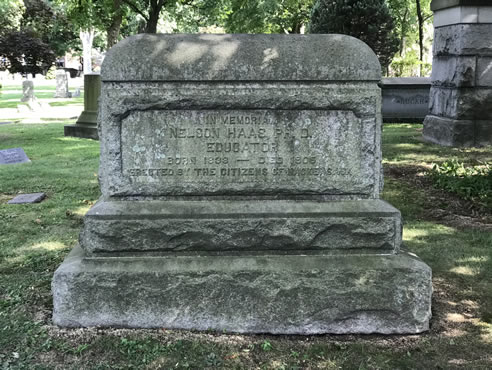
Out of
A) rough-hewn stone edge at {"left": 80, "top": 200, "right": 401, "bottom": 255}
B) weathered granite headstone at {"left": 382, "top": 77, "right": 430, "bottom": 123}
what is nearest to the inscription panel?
rough-hewn stone edge at {"left": 80, "top": 200, "right": 401, "bottom": 255}

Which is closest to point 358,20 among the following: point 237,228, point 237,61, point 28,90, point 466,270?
point 28,90

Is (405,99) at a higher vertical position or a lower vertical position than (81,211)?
higher

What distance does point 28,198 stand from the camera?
22.1 feet

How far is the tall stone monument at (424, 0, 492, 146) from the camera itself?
9086 millimetres

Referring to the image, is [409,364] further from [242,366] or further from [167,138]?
[167,138]

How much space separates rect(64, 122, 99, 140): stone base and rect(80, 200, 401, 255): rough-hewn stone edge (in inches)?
388

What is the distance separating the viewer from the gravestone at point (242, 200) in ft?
11.0

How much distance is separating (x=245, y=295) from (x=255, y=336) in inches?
10.8

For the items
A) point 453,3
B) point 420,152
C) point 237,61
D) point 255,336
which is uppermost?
point 453,3

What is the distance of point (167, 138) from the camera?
3523 mm

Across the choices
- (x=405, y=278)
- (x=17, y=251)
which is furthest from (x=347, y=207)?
(x=17, y=251)

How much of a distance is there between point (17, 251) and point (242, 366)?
285cm

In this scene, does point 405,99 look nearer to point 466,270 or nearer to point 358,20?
point 358,20

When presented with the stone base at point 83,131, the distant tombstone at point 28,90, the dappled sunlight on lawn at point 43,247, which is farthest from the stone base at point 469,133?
the distant tombstone at point 28,90
